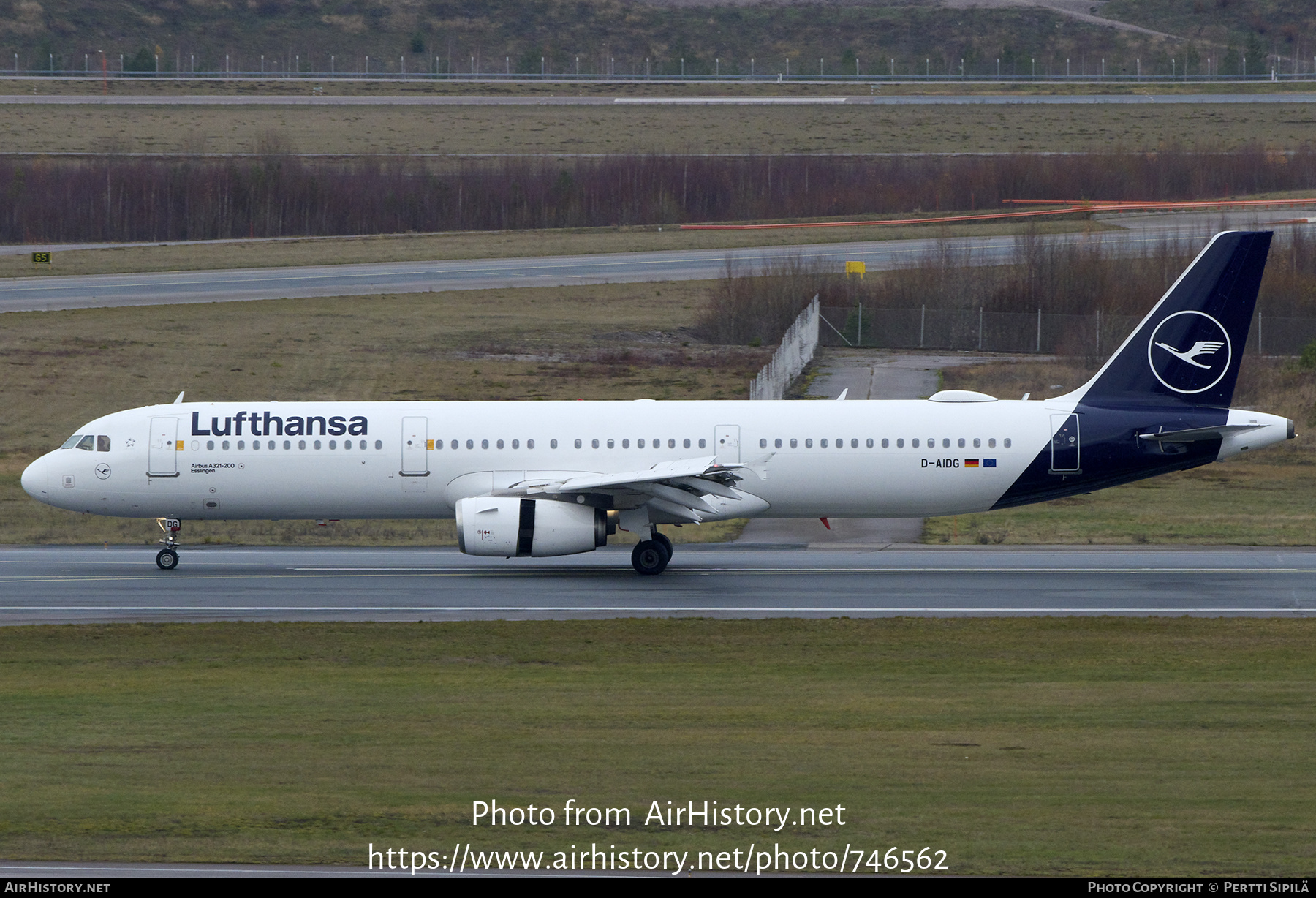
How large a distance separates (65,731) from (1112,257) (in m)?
58.0

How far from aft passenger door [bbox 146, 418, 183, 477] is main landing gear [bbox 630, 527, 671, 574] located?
408 inches

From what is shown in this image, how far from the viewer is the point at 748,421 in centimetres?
3334

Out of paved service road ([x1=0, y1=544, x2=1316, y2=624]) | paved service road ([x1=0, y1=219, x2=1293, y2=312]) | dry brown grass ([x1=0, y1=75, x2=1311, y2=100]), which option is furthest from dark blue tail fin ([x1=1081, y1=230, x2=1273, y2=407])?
dry brown grass ([x1=0, y1=75, x2=1311, y2=100])

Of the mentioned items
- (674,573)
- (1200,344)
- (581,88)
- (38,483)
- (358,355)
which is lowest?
(674,573)

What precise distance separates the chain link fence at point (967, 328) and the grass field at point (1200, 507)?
766cm

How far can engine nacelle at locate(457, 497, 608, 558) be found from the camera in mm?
31250

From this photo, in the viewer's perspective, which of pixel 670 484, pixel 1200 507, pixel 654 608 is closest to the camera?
pixel 654 608

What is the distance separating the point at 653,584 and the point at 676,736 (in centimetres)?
1338

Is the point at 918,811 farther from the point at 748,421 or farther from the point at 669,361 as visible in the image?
the point at 669,361

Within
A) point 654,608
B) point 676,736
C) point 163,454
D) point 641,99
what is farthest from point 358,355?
point 641,99

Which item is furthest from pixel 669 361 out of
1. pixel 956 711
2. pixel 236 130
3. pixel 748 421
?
pixel 236 130

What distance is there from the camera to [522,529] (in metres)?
31.3

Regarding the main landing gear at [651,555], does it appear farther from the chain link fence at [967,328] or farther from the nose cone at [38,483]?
the chain link fence at [967,328]

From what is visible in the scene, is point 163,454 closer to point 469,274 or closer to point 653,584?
point 653,584
